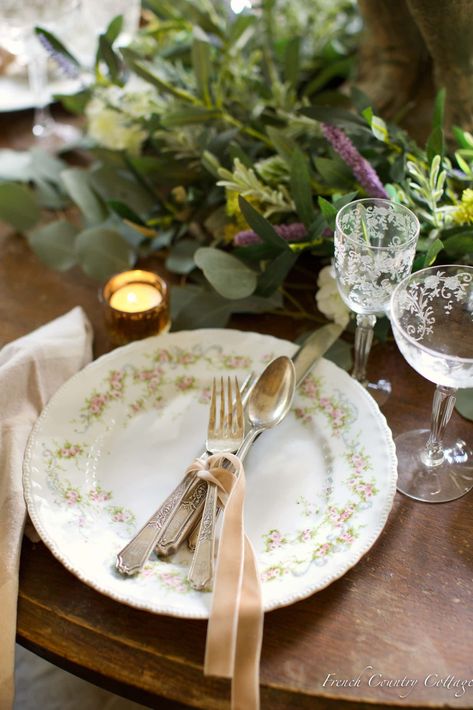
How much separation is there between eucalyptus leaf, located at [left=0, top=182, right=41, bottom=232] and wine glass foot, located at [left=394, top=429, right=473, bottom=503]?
576 mm

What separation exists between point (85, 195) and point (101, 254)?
0.40ft

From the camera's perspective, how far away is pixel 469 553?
2.13 ft

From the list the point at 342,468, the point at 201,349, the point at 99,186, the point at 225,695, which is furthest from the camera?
the point at 99,186

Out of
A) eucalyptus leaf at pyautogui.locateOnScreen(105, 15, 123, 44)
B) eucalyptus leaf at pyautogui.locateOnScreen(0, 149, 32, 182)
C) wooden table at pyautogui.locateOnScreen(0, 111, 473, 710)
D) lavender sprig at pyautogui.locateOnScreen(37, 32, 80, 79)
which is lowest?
wooden table at pyautogui.locateOnScreen(0, 111, 473, 710)

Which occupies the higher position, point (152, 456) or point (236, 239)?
point (236, 239)

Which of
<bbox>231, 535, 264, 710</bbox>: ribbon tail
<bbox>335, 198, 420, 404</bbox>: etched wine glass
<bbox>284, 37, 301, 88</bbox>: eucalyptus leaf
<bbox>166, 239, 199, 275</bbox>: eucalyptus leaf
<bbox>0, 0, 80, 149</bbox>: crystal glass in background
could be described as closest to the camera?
<bbox>231, 535, 264, 710</bbox>: ribbon tail

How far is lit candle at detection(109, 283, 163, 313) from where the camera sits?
852 millimetres

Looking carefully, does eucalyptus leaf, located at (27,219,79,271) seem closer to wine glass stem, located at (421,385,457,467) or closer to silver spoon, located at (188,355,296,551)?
silver spoon, located at (188,355,296,551)

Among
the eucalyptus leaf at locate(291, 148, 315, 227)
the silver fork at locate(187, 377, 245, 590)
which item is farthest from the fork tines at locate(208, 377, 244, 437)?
the eucalyptus leaf at locate(291, 148, 315, 227)

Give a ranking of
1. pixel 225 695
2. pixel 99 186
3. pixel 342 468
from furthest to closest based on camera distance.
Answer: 1. pixel 99 186
2. pixel 342 468
3. pixel 225 695

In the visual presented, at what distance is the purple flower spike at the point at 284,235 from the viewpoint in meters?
0.84

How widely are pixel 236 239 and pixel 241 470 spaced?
0.98 feet

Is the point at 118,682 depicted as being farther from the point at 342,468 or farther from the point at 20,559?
the point at 342,468

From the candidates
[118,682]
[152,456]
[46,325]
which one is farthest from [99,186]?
[118,682]
